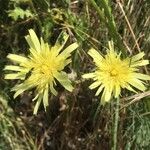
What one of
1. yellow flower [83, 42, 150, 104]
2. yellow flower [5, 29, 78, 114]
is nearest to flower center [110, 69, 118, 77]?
yellow flower [83, 42, 150, 104]

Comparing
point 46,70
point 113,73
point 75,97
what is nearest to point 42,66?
point 46,70

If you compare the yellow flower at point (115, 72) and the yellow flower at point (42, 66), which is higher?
the yellow flower at point (42, 66)

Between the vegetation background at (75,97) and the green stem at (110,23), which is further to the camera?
the vegetation background at (75,97)

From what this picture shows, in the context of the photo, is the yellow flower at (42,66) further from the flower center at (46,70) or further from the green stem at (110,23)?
the green stem at (110,23)

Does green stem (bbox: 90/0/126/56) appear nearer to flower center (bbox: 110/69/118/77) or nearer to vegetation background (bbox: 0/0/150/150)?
flower center (bbox: 110/69/118/77)

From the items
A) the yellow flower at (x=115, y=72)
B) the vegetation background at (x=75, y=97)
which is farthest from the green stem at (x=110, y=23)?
the vegetation background at (x=75, y=97)
